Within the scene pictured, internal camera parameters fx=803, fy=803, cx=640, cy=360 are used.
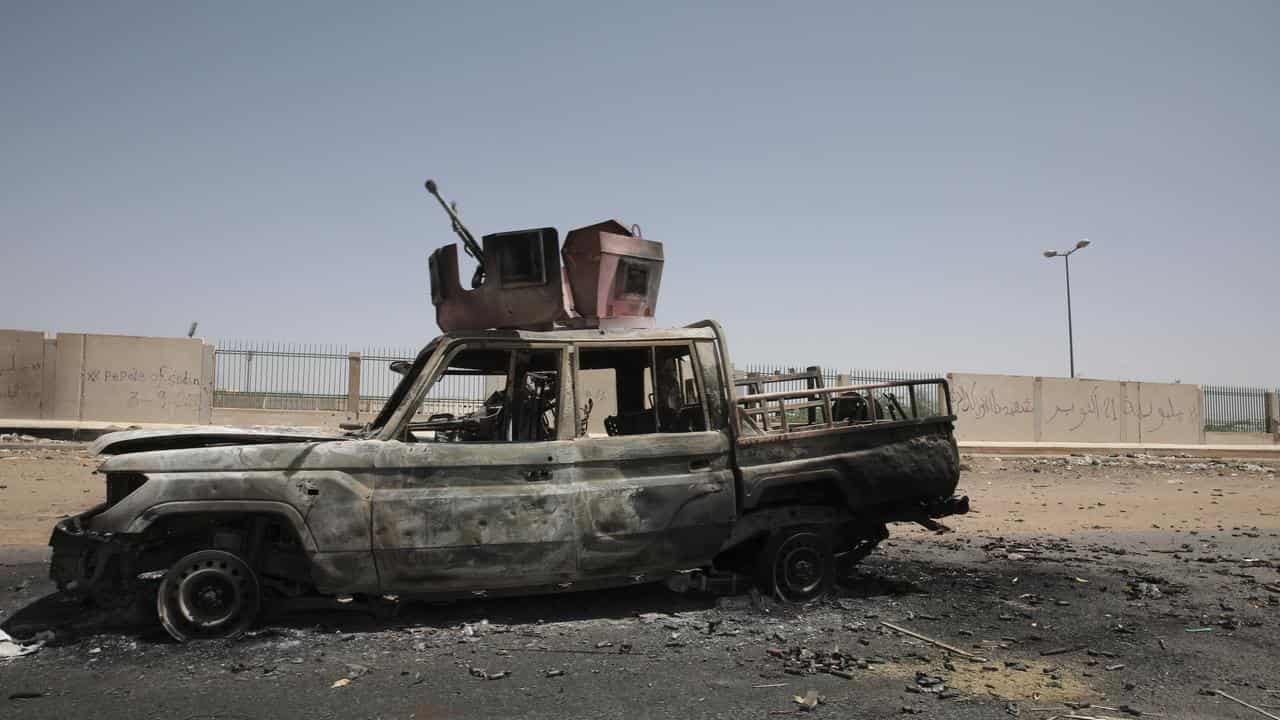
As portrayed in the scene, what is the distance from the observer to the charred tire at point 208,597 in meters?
4.45

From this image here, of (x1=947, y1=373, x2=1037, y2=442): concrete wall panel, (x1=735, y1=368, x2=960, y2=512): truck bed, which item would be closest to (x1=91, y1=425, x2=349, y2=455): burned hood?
(x1=735, y1=368, x2=960, y2=512): truck bed

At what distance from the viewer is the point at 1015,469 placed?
59.3 ft

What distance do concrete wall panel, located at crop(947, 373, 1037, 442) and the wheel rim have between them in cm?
1721

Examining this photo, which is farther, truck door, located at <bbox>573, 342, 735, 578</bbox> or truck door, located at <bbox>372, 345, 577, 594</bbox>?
truck door, located at <bbox>573, 342, 735, 578</bbox>

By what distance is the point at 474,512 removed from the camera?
4785 mm

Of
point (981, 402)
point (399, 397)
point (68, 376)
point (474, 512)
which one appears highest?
point (68, 376)

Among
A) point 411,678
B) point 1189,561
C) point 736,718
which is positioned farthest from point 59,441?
point 1189,561

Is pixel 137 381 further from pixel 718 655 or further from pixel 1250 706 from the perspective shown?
pixel 1250 706

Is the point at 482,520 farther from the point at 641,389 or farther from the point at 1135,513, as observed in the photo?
the point at 1135,513

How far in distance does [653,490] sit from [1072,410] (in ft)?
72.5

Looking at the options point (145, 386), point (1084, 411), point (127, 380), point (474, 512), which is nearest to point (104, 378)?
point (127, 380)

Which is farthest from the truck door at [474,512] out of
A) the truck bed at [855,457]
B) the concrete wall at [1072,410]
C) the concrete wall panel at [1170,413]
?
the concrete wall panel at [1170,413]

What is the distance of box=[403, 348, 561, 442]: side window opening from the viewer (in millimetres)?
5348

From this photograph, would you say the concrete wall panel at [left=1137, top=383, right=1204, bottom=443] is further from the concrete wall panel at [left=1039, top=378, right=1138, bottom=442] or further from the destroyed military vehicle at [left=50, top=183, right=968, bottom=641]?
the destroyed military vehicle at [left=50, top=183, right=968, bottom=641]
